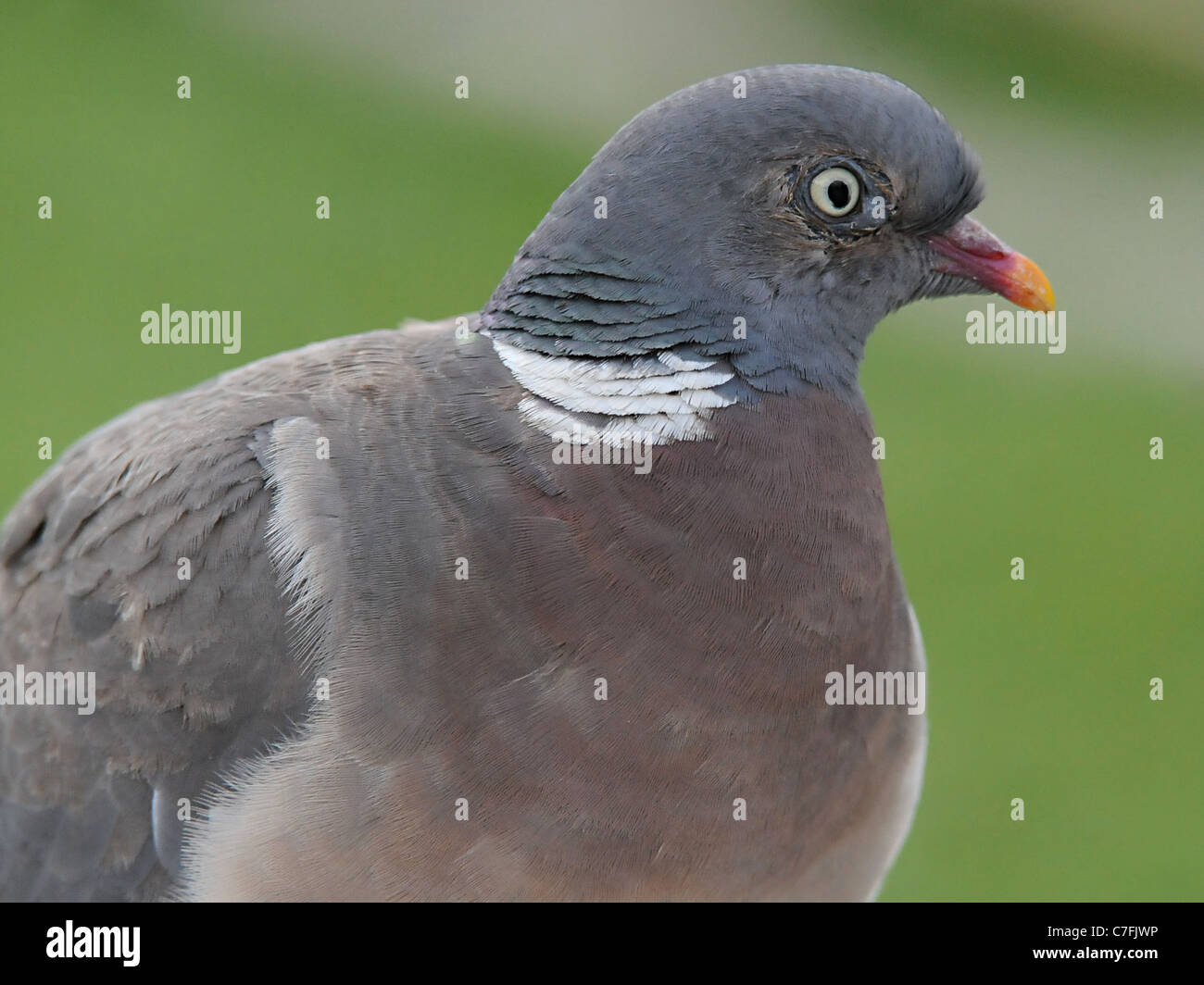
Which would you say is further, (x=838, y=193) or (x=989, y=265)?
(x=989, y=265)

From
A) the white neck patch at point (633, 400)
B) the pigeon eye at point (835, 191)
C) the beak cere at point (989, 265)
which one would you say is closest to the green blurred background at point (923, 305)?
the beak cere at point (989, 265)

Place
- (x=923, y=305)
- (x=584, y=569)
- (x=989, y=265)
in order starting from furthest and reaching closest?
(x=923, y=305)
(x=989, y=265)
(x=584, y=569)

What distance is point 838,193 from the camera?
8.91 ft

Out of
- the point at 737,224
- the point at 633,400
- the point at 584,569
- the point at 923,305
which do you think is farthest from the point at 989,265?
the point at 923,305

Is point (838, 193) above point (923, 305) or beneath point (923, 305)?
beneath

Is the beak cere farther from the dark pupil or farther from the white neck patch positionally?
the white neck patch

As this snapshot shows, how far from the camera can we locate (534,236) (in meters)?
2.83

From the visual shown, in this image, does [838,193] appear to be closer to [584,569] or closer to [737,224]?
[737,224]

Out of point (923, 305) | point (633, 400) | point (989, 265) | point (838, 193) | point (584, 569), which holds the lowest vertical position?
point (584, 569)

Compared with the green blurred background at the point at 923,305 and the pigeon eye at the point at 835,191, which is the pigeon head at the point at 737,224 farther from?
the green blurred background at the point at 923,305

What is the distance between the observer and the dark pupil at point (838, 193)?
106 inches

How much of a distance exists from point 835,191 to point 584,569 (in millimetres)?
887

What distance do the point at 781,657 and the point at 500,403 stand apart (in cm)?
73
